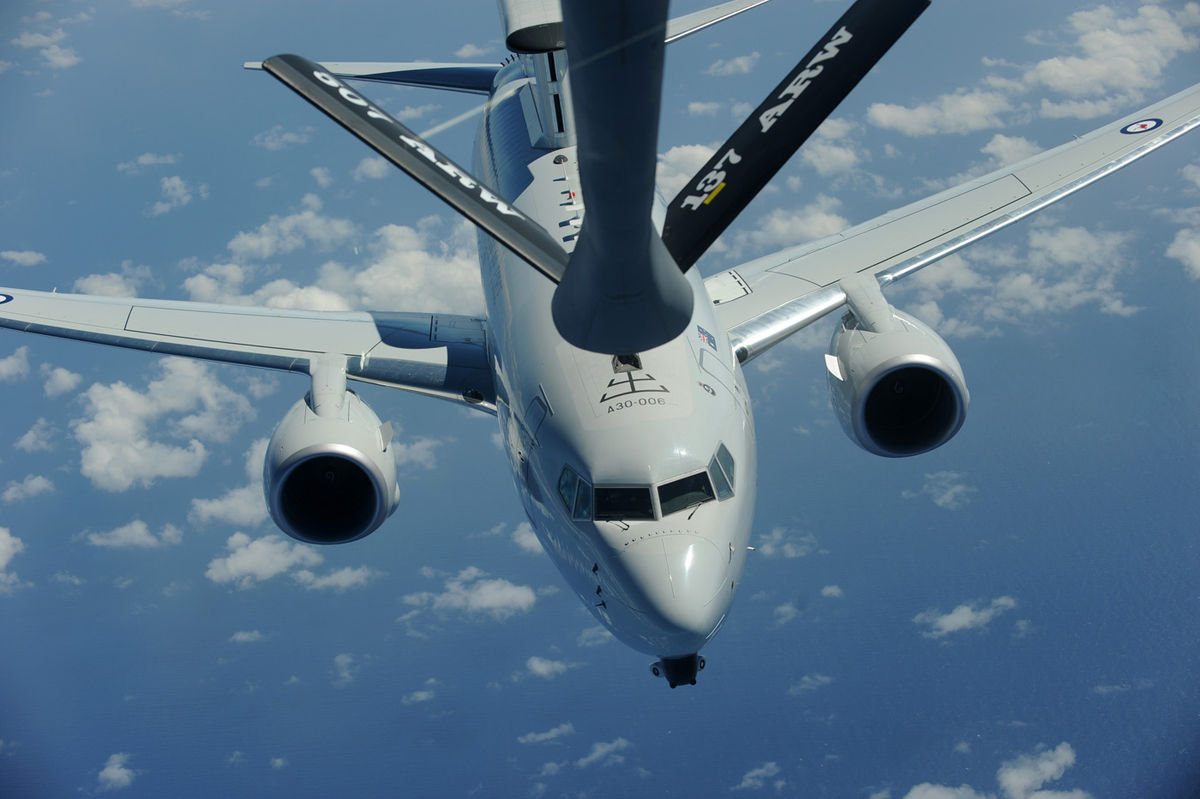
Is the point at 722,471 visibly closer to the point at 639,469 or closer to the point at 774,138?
the point at 639,469

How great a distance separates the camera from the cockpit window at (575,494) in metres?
14.9

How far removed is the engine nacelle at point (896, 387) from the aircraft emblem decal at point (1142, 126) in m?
8.85

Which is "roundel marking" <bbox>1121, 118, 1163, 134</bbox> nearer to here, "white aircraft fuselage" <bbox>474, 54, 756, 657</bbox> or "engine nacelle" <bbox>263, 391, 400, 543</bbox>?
"white aircraft fuselage" <bbox>474, 54, 756, 657</bbox>

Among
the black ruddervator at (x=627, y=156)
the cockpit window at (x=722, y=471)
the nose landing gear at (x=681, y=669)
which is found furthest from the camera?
the nose landing gear at (x=681, y=669)

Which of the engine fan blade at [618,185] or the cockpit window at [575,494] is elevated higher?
the cockpit window at [575,494]

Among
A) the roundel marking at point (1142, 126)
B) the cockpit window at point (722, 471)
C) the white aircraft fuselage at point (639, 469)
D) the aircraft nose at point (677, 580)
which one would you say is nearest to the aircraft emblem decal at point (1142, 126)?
the roundel marking at point (1142, 126)

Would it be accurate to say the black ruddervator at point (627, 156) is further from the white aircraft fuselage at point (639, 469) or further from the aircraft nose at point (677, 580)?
the aircraft nose at point (677, 580)

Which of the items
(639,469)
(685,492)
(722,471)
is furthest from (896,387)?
(639,469)

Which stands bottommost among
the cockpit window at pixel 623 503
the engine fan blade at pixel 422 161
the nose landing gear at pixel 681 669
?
the nose landing gear at pixel 681 669

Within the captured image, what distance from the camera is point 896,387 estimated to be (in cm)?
1942

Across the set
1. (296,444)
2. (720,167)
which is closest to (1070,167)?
(720,167)

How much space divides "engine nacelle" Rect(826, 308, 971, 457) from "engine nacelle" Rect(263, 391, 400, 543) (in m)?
8.16

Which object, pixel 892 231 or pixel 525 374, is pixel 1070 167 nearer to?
pixel 892 231

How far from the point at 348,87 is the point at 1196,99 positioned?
20832 mm
